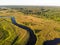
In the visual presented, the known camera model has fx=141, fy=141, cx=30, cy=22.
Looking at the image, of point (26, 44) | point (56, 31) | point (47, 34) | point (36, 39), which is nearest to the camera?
point (26, 44)

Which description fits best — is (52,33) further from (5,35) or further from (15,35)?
(5,35)

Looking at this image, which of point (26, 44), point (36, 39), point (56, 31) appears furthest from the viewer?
point (56, 31)

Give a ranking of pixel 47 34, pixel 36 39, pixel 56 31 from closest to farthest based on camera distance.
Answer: pixel 36 39
pixel 47 34
pixel 56 31

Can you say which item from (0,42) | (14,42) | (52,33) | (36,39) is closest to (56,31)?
(52,33)

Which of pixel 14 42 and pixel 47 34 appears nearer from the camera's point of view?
pixel 14 42

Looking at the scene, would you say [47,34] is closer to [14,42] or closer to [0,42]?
[14,42]

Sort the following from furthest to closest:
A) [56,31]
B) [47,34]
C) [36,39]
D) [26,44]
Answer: [56,31], [47,34], [36,39], [26,44]

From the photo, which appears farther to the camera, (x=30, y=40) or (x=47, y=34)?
(x=47, y=34)

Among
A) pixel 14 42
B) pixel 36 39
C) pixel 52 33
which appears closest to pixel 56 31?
pixel 52 33
